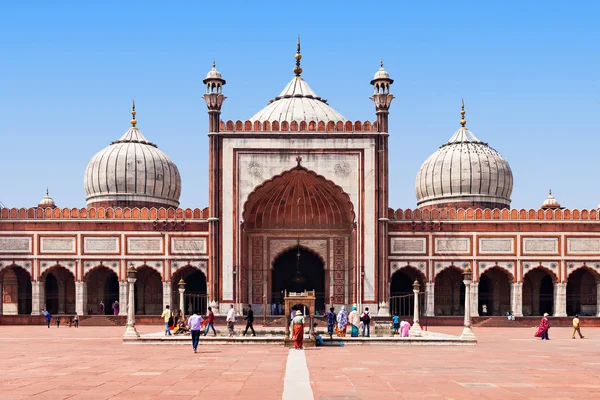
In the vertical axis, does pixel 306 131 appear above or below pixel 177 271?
above

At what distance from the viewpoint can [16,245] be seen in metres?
33.2

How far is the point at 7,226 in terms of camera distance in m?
33.4

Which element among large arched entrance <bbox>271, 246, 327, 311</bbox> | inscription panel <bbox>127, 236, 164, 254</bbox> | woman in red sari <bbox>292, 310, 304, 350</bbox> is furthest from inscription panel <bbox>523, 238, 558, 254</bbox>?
woman in red sari <bbox>292, 310, 304, 350</bbox>

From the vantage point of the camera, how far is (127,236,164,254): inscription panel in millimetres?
33094

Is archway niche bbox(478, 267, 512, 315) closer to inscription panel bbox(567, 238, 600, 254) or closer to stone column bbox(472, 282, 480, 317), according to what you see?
stone column bbox(472, 282, 480, 317)

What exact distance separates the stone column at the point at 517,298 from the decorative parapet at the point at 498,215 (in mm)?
2708

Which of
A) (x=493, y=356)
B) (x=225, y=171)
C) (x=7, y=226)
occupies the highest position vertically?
(x=225, y=171)

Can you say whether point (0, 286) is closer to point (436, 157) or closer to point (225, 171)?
point (225, 171)

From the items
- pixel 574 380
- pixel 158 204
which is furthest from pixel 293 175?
pixel 574 380

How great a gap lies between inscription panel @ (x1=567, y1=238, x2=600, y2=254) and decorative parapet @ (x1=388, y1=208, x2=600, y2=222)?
2.80 ft

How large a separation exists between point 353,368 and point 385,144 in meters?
19.9

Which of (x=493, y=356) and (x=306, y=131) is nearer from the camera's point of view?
(x=493, y=356)

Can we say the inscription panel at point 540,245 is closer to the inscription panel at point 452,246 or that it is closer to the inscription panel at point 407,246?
the inscription panel at point 452,246

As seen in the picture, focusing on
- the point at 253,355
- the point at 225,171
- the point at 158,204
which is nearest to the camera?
the point at 253,355
